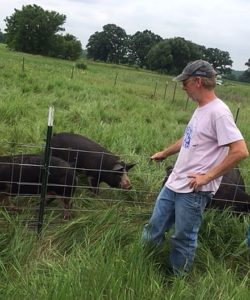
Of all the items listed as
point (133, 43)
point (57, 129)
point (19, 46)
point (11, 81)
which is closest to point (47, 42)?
point (19, 46)

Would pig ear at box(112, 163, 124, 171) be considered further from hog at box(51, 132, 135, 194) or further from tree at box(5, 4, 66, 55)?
tree at box(5, 4, 66, 55)

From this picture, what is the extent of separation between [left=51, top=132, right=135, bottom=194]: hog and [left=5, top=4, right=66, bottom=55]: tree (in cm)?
6167

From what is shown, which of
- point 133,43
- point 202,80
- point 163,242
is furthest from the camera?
point 133,43

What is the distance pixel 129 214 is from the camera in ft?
16.6

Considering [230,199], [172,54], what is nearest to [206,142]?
[230,199]

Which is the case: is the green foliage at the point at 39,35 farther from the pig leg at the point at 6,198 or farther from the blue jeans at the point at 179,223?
the blue jeans at the point at 179,223

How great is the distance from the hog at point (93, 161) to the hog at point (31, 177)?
0.52 metres

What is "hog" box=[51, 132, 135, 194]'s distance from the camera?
621 cm

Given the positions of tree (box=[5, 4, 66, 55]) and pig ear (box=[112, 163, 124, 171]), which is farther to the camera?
tree (box=[5, 4, 66, 55])

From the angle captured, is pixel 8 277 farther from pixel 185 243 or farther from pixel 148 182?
pixel 148 182

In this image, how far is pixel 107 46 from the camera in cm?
9025

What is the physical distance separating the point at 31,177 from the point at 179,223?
2278 millimetres

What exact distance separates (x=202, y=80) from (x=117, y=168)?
2.80 m

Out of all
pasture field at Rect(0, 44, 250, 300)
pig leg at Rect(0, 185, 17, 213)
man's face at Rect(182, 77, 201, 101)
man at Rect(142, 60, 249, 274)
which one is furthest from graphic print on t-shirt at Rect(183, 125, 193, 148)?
pig leg at Rect(0, 185, 17, 213)
